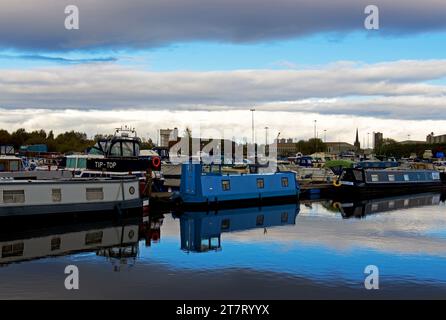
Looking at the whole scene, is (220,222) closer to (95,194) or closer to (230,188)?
(230,188)

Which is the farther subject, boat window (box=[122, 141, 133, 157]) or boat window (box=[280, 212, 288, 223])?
boat window (box=[122, 141, 133, 157])

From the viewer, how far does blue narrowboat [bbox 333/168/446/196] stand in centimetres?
6112

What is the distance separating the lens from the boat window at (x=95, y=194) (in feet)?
118

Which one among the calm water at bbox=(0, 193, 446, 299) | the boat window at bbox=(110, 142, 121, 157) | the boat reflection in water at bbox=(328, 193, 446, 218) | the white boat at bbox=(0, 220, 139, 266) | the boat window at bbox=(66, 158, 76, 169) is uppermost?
the boat window at bbox=(110, 142, 121, 157)

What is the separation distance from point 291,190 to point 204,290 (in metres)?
31.4

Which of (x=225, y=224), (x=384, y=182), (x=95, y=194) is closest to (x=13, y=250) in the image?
(x=95, y=194)

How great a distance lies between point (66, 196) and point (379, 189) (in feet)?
129

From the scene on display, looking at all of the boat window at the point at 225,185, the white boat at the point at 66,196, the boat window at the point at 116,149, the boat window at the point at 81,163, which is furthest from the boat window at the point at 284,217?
the boat window at the point at 81,163

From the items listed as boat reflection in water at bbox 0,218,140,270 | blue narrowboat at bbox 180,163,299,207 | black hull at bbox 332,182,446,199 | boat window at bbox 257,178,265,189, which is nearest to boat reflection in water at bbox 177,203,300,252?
blue narrowboat at bbox 180,163,299,207

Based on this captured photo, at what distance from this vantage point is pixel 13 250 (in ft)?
89.5

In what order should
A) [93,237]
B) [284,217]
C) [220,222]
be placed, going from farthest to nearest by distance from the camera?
1. [284,217]
2. [220,222]
3. [93,237]

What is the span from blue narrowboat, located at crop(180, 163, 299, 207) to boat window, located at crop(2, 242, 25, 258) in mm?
15914

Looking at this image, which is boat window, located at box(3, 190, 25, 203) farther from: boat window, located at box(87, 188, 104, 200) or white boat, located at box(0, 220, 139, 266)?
boat window, located at box(87, 188, 104, 200)
